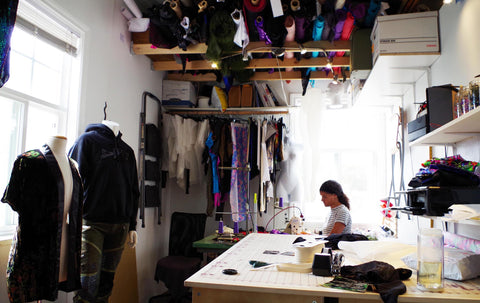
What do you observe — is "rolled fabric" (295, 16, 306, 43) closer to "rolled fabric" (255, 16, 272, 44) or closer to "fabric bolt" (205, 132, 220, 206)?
"rolled fabric" (255, 16, 272, 44)

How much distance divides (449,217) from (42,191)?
6.90ft

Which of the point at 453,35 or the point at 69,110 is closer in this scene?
the point at 453,35

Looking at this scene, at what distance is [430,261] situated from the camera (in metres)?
1.49

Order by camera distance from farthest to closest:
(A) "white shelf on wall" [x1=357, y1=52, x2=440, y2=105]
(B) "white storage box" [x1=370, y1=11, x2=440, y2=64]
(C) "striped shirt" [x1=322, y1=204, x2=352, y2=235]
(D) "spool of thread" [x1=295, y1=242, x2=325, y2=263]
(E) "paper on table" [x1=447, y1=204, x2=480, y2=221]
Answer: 1. (C) "striped shirt" [x1=322, y1=204, x2=352, y2=235]
2. (A) "white shelf on wall" [x1=357, y1=52, x2=440, y2=105]
3. (B) "white storage box" [x1=370, y1=11, x2=440, y2=64]
4. (D) "spool of thread" [x1=295, y1=242, x2=325, y2=263]
5. (E) "paper on table" [x1=447, y1=204, x2=480, y2=221]

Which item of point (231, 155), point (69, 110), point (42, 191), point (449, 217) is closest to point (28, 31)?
point (69, 110)

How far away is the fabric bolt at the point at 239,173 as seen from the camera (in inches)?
172

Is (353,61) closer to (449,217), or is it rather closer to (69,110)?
(449,217)

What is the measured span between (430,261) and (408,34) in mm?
1905

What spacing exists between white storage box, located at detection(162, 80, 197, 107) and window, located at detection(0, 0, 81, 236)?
5.92 feet

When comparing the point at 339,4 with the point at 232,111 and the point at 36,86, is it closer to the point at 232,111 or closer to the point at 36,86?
the point at 232,111

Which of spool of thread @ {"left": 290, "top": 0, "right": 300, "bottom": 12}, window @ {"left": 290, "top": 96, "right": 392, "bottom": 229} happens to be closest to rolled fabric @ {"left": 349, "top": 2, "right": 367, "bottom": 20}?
spool of thread @ {"left": 290, "top": 0, "right": 300, "bottom": 12}

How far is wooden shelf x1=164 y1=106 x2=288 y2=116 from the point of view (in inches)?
188

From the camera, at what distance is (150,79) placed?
4.45 m

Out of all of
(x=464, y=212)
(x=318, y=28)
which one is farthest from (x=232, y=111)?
(x=464, y=212)
